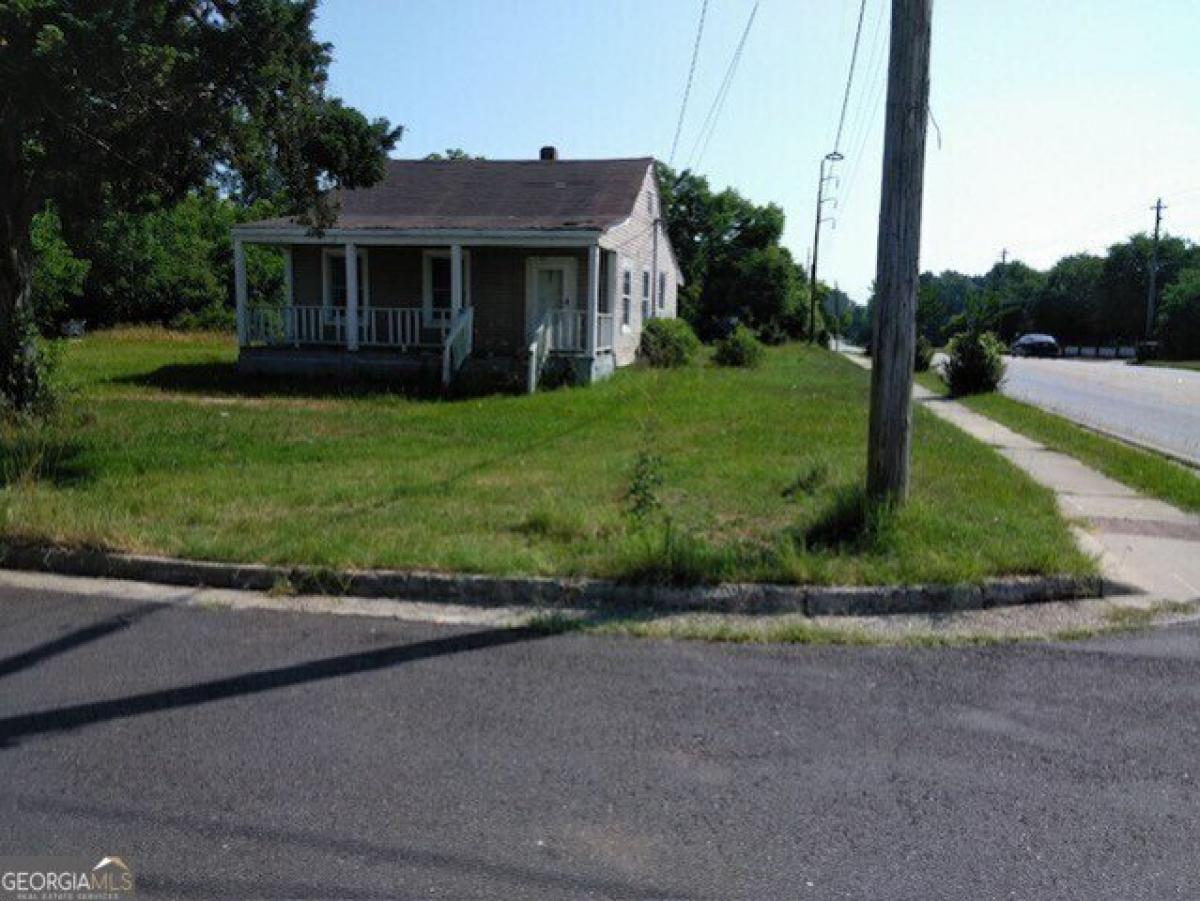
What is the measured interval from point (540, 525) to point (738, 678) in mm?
2773

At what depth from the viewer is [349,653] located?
5.08 m

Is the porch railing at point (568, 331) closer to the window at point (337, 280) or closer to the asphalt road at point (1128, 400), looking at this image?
the window at point (337, 280)

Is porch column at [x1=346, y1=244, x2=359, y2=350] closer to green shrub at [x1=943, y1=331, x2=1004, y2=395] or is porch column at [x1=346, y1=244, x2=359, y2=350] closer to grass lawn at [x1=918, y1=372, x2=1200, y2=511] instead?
grass lawn at [x1=918, y1=372, x2=1200, y2=511]

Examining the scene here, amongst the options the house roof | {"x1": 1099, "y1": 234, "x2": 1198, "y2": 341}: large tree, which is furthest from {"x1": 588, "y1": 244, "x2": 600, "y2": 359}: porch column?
{"x1": 1099, "y1": 234, "x2": 1198, "y2": 341}: large tree

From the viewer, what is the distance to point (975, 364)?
2142cm

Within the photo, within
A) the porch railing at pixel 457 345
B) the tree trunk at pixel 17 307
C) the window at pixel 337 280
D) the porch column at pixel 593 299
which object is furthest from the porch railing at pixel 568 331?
the tree trunk at pixel 17 307

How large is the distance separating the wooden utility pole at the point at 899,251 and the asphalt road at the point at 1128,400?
7199 millimetres

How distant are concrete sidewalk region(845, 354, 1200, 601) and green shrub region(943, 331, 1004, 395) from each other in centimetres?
948

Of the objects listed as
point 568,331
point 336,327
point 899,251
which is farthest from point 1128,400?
point 899,251

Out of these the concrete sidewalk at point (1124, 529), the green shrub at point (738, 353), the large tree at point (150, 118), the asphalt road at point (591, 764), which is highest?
the large tree at point (150, 118)

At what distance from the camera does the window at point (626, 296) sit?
2406 cm

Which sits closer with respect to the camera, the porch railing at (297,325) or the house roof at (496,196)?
the house roof at (496,196)

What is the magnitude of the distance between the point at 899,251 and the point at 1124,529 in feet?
10.6

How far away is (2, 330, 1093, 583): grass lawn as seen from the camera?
639 centimetres
